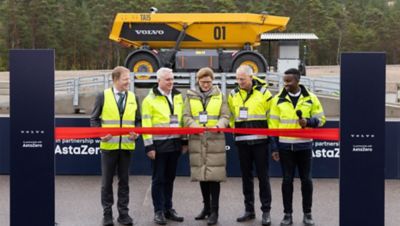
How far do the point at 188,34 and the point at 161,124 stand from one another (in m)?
16.4

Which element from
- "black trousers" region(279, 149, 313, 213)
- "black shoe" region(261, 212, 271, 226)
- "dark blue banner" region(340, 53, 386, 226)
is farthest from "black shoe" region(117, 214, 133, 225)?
"dark blue banner" region(340, 53, 386, 226)

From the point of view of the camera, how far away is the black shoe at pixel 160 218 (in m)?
7.12

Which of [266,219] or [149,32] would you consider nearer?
[266,219]

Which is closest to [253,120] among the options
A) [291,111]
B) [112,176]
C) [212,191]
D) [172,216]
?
[291,111]

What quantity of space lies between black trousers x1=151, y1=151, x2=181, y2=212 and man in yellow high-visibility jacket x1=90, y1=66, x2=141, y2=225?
322 millimetres

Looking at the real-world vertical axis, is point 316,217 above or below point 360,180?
below

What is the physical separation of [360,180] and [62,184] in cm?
493

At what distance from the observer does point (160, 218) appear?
23.4 feet

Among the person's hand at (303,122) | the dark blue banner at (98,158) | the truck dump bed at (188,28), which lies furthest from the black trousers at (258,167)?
the truck dump bed at (188,28)

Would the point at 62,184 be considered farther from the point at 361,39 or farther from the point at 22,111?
the point at 361,39

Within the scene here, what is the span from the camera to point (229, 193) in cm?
900

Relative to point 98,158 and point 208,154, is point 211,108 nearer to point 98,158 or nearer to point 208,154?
point 208,154

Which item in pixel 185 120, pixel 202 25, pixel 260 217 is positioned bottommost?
pixel 260 217

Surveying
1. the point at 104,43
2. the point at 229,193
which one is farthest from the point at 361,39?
the point at 229,193
